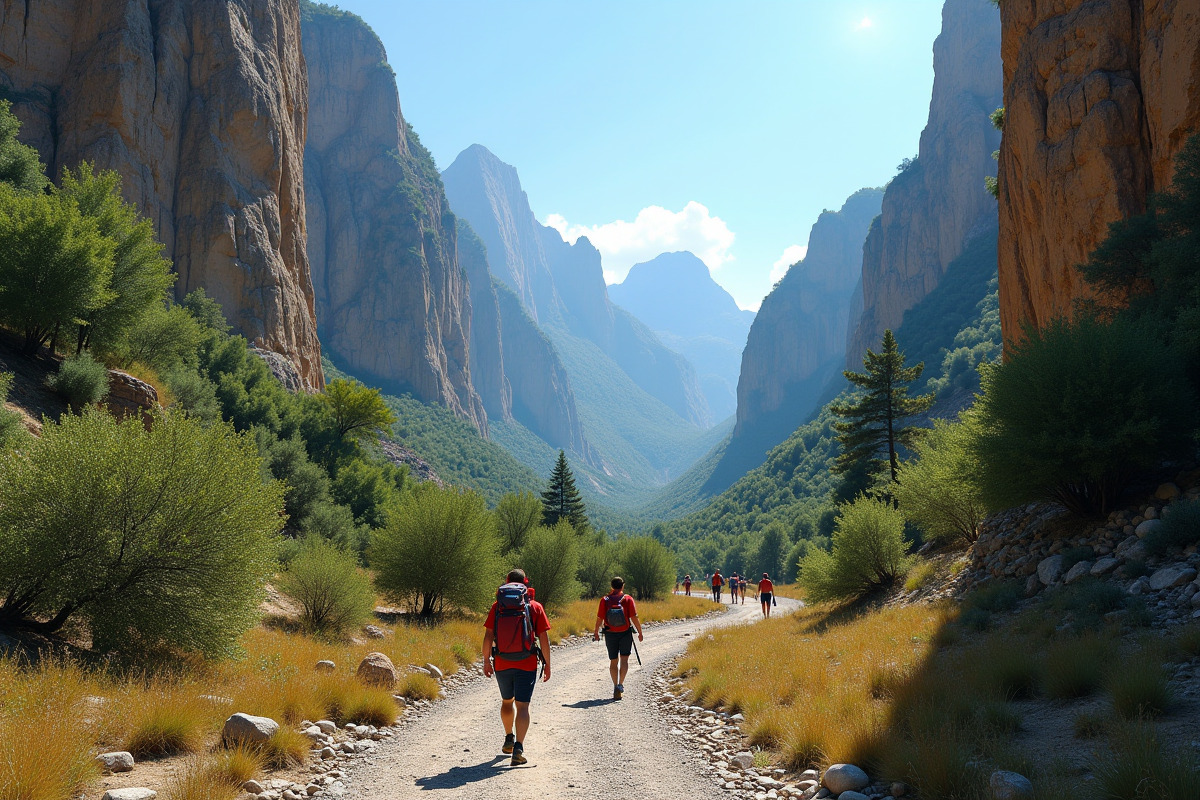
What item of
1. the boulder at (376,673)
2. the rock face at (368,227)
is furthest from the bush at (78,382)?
the rock face at (368,227)

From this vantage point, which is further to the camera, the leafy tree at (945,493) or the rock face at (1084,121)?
the leafy tree at (945,493)

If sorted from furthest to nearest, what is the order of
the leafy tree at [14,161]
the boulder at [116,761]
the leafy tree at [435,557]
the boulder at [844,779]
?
the leafy tree at [14,161] → the leafy tree at [435,557] → the boulder at [116,761] → the boulder at [844,779]

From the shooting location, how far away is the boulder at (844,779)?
5473 mm

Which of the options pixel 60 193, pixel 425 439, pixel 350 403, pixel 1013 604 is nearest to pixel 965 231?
pixel 425 439

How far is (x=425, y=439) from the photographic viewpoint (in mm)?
97500

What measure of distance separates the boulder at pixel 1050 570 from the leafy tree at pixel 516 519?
2630cm

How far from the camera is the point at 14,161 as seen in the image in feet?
78.7

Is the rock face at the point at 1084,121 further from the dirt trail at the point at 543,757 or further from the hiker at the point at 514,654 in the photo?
the hiker at the point at 514,654

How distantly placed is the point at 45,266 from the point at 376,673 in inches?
671

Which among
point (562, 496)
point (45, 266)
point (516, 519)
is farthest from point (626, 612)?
point (562, 496)

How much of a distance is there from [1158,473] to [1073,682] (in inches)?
337

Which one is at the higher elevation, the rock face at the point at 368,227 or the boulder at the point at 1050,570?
the rock face at the point at 368,227

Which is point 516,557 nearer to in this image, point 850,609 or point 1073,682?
point 850,609

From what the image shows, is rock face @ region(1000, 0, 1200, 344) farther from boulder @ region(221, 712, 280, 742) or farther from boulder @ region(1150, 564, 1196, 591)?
boulder @ region(221, 712, 280, 742)
